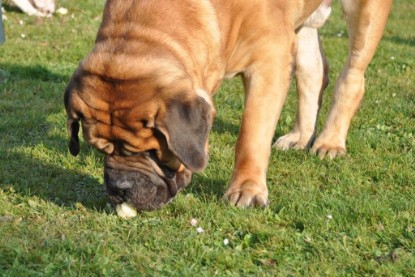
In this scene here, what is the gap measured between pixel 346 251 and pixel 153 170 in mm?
1039

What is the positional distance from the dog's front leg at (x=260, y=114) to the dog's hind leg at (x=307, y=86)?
126 centimetres

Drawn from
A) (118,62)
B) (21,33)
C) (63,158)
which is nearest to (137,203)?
(118,62)

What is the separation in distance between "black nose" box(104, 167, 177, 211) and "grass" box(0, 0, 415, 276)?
0.41 feet

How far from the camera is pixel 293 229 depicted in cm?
417

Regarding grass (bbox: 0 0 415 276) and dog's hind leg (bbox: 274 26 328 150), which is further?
dog's hind leg (bbox: 274 26 328 150)

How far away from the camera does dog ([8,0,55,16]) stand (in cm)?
1095

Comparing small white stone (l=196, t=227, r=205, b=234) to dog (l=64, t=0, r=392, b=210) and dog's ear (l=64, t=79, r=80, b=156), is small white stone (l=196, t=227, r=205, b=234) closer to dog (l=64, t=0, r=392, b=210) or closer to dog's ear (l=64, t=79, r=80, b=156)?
dog (l=64, t=0, r=392, b=210)

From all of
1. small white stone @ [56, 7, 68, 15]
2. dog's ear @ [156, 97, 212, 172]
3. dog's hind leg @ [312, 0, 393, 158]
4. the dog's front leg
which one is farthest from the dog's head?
small white stone @ [56, 7, 68, 15]

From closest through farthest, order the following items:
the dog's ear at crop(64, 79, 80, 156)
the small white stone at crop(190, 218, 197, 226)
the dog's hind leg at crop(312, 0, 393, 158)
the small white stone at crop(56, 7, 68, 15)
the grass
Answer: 1. the grass
2. the dog's ear at crop(64, 79, 80, 156)
3. the small white stone at crop(190, 218, 197, 226)
4. the dog's hind leg at crop(312, 0, 393, 158)
5. the small white stone at crop(56, 7, 68, 15)

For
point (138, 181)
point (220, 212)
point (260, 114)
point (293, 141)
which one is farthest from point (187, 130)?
point (293, 141)

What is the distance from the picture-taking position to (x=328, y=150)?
569cm

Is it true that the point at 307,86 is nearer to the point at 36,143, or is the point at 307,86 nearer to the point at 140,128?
the point at 36,143

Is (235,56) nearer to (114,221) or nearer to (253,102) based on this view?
(253,102)

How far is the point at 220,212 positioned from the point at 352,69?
2.10 m
